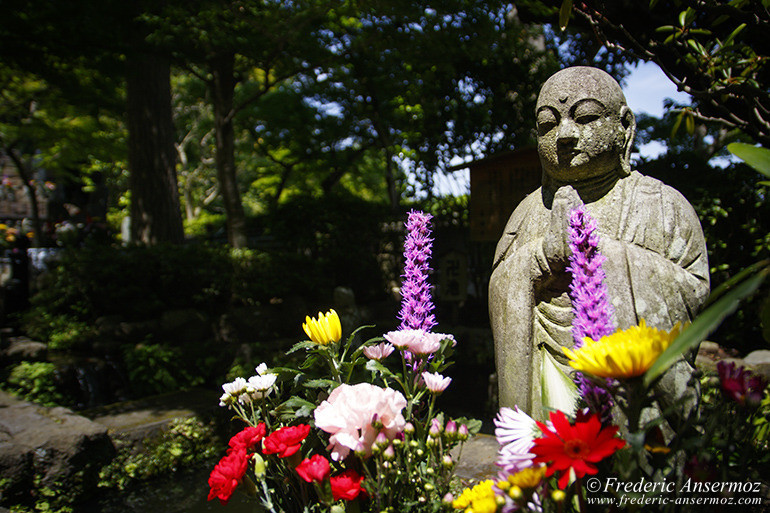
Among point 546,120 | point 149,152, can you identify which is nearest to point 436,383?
point 546,120

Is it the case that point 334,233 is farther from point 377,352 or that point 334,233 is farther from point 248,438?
point 248,438

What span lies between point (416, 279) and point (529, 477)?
707mm

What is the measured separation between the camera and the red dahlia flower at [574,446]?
3.02 feet

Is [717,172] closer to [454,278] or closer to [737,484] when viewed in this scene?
[454,278]

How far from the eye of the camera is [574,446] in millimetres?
948

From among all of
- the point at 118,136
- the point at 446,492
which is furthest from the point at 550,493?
the point at 118,136

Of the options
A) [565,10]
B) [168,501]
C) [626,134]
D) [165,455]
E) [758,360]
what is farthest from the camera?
[758,360]

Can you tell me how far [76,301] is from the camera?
7.65 metres

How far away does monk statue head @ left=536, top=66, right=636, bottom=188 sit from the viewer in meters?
1.96

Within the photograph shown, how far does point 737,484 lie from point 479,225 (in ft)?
18.1

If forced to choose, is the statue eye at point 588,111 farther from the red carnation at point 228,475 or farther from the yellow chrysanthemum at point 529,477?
the red carnation at point 228,475

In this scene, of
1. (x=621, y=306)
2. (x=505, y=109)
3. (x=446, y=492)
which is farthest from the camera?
(x=505, y=109)

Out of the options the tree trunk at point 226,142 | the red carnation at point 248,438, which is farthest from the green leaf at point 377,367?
the tree trunk at point 226,142

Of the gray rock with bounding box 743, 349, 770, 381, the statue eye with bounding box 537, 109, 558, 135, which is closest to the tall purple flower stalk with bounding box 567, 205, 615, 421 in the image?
the statue eye with bounding box 537, 109, 558, 135
